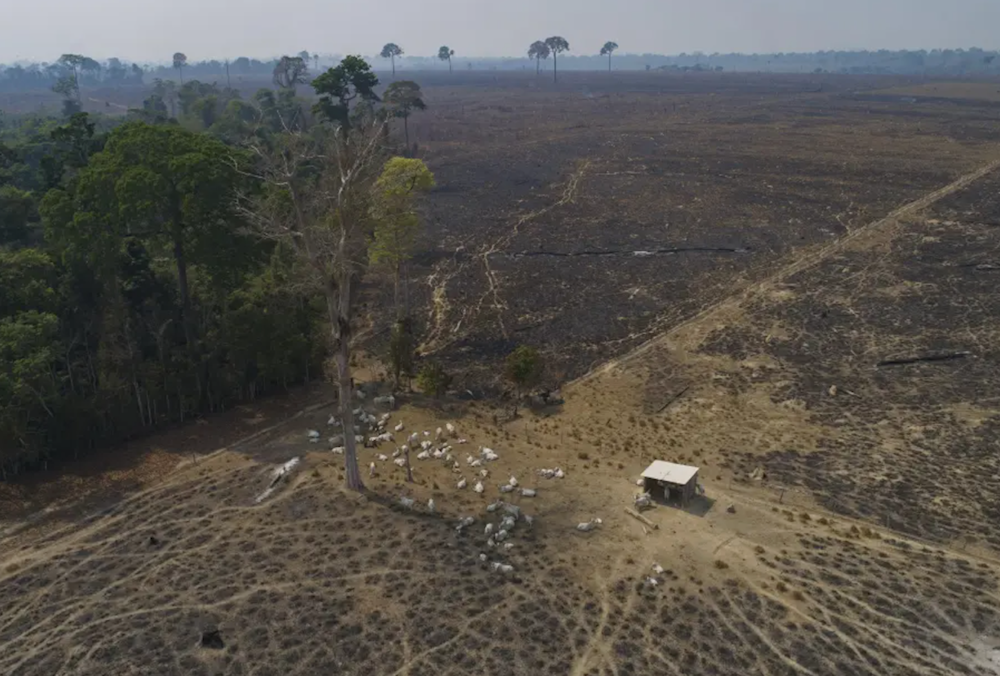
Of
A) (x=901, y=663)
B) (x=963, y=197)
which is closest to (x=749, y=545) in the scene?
(x=901, y=663)

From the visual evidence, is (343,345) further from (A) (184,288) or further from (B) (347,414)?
(A) (184,288)

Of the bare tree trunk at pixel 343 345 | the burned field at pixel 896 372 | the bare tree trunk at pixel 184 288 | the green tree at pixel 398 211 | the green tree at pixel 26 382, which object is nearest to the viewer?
the bare tree trunk at pixel 343 345

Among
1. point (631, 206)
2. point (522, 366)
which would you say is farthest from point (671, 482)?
point (631, 206)

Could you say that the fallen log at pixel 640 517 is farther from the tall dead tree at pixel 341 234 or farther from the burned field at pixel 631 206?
the burned field at pixel 631 206

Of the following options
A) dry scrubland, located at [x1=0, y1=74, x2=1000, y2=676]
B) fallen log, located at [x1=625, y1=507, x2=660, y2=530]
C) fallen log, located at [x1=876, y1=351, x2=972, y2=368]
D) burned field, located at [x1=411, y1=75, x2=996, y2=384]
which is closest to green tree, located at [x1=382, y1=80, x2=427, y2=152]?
burned field, located at [x1=411, y1=75, x2=996, y2=384]

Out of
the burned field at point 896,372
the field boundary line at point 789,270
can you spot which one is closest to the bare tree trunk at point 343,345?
the field boundary line at point 789,270

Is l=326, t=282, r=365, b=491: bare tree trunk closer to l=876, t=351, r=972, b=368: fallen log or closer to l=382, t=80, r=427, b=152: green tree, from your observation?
l=876, t=351, r=972, b=368: fallen log

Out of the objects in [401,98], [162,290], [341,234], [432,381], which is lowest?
[432,381]
